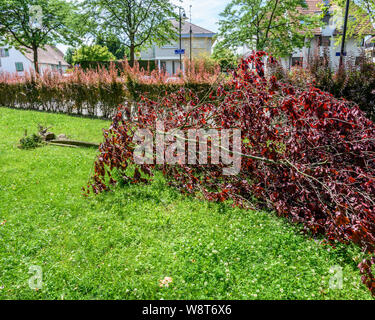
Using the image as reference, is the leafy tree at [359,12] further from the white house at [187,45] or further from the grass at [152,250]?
the white house at [187,45]

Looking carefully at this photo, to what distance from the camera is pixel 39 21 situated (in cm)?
2155

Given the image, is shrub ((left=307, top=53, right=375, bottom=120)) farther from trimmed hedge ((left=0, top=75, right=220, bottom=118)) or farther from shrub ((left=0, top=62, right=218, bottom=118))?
trimmed hedge ((left=0, top=75, right=220, bottom=118))

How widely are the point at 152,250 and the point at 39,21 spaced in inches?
949

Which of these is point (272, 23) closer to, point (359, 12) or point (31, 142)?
point (359, 12)

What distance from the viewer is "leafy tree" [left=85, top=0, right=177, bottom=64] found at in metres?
19.5

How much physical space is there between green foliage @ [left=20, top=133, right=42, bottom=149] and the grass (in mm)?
2631

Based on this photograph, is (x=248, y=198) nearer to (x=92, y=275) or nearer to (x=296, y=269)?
(x=296, y=269)

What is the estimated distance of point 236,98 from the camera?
463 cm

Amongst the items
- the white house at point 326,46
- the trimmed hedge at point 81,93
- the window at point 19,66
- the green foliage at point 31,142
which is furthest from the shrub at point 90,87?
the window at point 19,66

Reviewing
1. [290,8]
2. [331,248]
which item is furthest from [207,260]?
[290,8]

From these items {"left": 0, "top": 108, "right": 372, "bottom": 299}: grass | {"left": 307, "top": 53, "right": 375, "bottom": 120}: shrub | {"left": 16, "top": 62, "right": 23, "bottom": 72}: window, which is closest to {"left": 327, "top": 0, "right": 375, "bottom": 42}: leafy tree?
{"left": 307, "top": 53, "right": 375, "bottom": 120}: shrub

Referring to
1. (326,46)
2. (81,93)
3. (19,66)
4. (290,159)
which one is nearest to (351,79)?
(326,46)

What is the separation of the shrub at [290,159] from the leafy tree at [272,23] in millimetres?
12145
